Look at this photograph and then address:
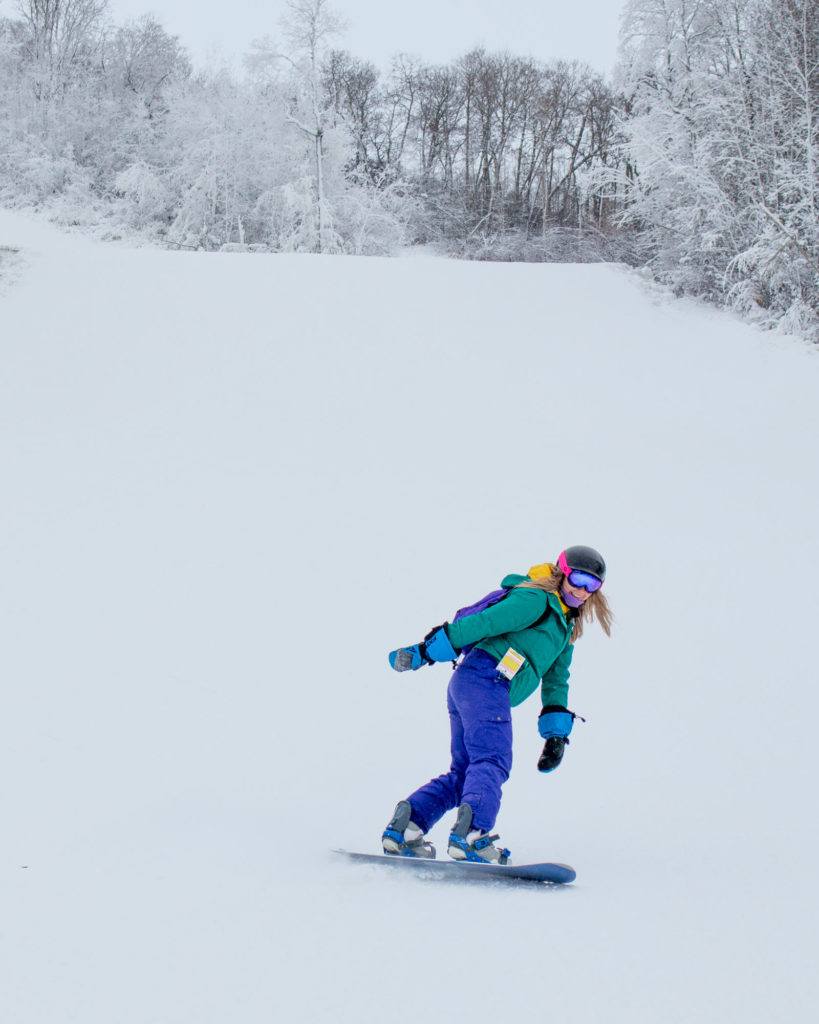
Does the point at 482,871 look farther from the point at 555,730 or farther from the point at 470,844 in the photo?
the point at 555,730

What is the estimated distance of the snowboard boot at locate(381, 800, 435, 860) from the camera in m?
3.09

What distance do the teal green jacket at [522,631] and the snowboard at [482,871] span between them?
0.65 m

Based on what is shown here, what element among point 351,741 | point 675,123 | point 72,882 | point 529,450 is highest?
point 675,123

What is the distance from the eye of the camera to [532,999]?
1.96 m

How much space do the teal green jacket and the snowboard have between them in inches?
25.5

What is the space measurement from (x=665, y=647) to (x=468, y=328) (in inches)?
362

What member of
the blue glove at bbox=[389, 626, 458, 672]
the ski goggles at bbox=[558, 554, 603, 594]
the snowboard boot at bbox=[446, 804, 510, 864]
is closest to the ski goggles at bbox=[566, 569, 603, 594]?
the ski goggles at bbox=[558, 554, 603, 594]

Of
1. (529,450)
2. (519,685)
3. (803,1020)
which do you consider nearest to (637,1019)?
(803,1020)

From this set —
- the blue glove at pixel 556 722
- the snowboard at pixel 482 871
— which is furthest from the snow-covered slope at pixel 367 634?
the blue glove at pixel 556 722

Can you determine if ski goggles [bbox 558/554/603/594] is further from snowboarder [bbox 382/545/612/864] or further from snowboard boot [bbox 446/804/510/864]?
snowboard boot [bbox 446/804/510/864]

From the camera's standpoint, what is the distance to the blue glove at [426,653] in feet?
10.5

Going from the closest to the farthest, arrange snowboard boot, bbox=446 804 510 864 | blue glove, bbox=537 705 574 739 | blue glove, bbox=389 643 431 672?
snowboard boot, bbox=446 804 510 864 → blue glove, bbox=389 643 431 672 → blue glove, bbox=537 705 574 739

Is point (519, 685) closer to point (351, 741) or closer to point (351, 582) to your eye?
point (351, 741)

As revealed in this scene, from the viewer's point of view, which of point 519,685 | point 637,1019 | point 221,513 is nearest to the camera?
point 637,1019
